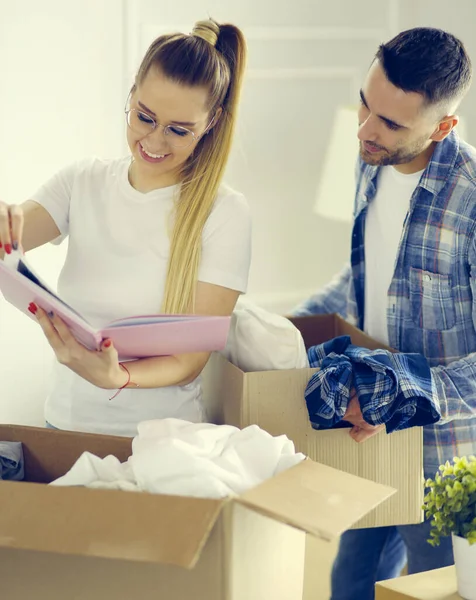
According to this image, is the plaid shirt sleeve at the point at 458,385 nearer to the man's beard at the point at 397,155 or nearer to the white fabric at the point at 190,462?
the man's beard at the point at 397,155

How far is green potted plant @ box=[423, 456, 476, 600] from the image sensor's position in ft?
4.57

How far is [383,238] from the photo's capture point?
5.92 feet

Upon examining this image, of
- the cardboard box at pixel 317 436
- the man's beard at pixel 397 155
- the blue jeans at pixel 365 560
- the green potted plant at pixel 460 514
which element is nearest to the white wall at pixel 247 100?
the man's beard at pixel 397 155

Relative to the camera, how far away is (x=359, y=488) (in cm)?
114

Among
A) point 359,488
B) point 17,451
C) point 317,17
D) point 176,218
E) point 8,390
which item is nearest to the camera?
point 359,488

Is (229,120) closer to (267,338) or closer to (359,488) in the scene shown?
(267,338)

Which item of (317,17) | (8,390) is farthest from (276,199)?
(8,390)

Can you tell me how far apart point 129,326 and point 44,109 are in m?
1.26

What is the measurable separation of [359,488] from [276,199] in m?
1.76

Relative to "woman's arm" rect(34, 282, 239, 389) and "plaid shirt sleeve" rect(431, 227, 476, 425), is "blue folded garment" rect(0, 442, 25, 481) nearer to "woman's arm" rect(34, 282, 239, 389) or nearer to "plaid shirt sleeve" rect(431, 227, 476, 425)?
"woman's arm" rect(34, 282, 239, 389)

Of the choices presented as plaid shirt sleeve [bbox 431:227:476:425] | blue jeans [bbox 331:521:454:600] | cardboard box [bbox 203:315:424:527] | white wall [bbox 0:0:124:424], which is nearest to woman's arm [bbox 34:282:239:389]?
cardboard box [bbox 203:315:424:527]

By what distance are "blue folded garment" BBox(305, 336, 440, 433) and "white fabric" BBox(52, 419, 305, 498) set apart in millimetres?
236

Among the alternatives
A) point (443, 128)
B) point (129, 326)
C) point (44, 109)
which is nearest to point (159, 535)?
point (129, 326)

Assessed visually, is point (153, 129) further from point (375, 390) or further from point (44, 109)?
point (44, 109)
